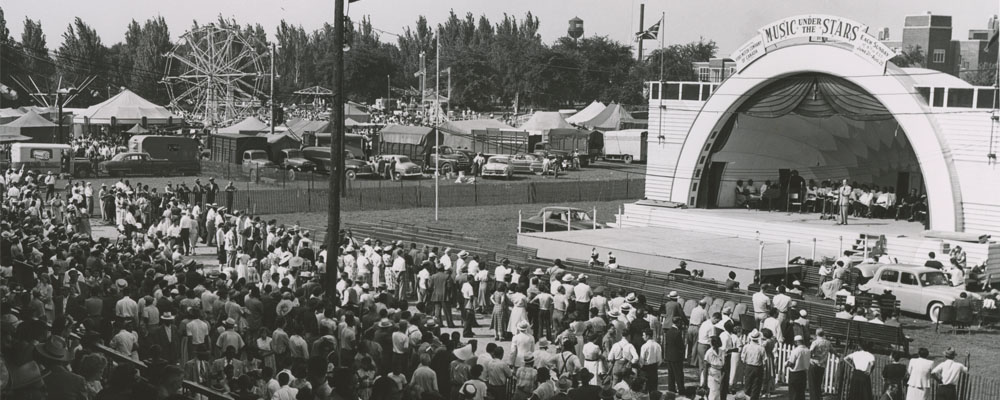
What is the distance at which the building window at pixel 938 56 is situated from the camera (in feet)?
407

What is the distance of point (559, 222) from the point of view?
34.4 metres

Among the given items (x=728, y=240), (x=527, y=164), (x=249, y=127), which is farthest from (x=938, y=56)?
(x=728, y=240)

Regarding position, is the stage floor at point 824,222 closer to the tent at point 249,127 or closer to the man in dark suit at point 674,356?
the man in dark suit at point 674,356

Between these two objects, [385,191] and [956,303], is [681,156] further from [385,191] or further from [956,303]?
[956,303]

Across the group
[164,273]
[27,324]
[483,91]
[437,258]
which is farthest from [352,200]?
[483,91]

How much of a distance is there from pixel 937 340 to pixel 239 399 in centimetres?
1595

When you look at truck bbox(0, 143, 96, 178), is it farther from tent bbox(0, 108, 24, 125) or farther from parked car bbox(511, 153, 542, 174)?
parked car bbox(511, 153, 542, 174)

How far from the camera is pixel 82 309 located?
14906mm

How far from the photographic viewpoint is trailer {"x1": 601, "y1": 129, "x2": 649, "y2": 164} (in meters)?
64.6

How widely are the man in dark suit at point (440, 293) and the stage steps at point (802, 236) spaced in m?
11.9

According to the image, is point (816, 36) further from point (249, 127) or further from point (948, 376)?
point (249, 127)

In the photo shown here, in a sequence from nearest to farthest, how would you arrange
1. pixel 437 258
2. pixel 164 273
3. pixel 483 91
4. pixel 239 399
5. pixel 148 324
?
pixel 239 399 → pixel 148 324 → pixel 164 273 → pixel 437 258 → pixel 483 91

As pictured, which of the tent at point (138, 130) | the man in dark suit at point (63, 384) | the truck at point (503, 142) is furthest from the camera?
the truck at point (503, 142)

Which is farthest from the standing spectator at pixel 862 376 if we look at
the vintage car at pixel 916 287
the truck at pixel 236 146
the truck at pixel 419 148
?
the truck at pixel 236 146
